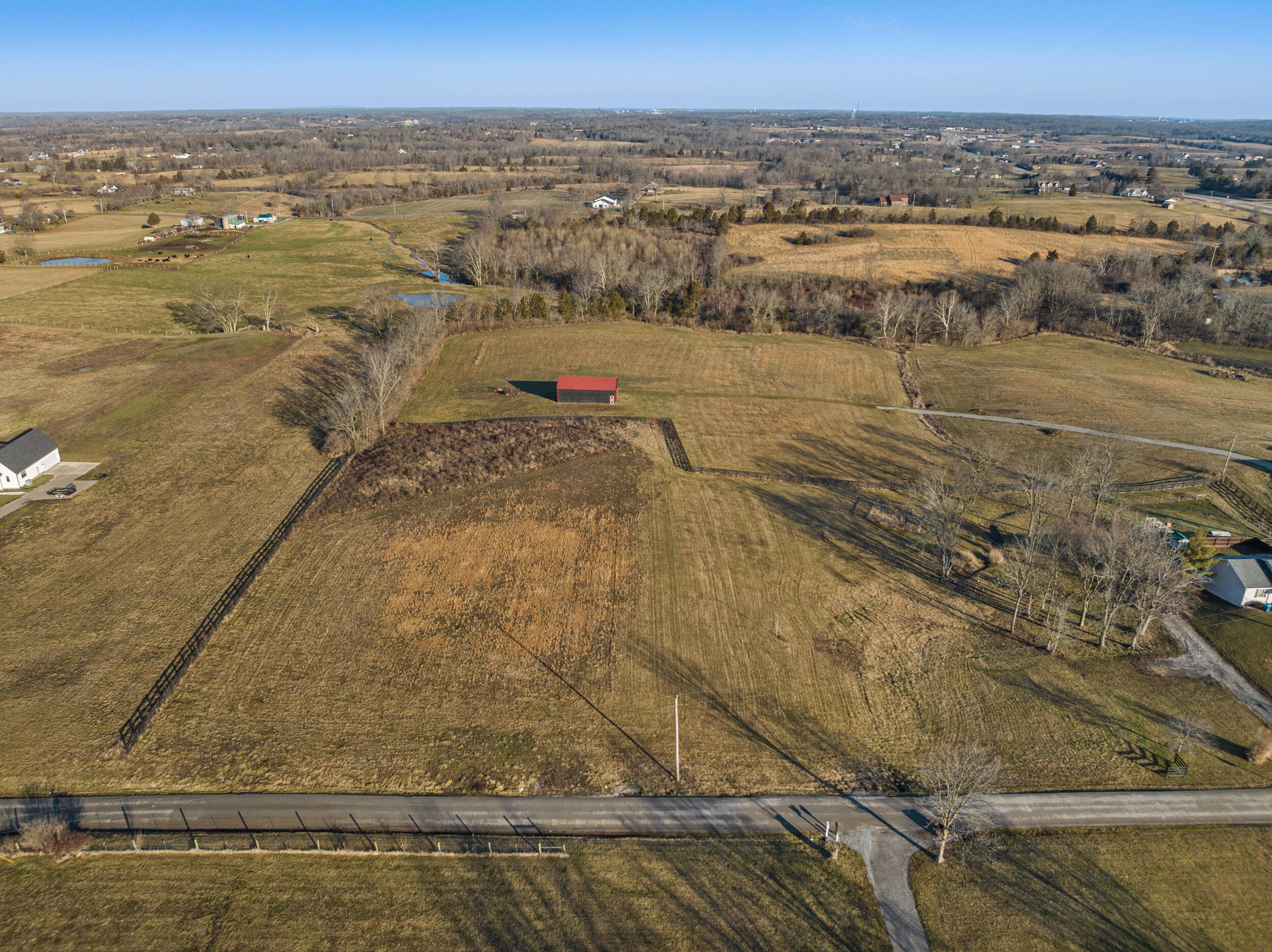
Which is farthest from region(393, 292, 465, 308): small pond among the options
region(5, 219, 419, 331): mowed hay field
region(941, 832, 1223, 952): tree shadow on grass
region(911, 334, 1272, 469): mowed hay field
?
region(941, 832, 1223, 952): tree shadow on grass

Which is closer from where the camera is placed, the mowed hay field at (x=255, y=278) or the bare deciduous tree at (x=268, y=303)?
the mowed hay field at (x=255, y=278)

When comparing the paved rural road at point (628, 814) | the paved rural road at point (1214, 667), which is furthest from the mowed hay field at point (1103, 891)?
the paved rural road at point (1214, 667)

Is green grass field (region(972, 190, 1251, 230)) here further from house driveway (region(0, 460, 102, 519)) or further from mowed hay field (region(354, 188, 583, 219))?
house driveway (region(0, 460, 102, 519))

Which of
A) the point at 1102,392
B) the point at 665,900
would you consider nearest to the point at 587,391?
the point at 665,900

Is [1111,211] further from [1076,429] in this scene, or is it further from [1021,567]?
[1021,567]

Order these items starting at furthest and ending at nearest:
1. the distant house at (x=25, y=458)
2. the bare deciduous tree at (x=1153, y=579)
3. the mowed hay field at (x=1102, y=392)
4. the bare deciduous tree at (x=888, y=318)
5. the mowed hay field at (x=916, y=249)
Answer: the mowed hay field at (x=916, y=249) → the bare deciduous tree at (x=888, y=318) → the mowed hay field at (x=1102, y=392) → the distant house at (x=25, y=458) → the bare deciduous tree at (x=1153, y=579)

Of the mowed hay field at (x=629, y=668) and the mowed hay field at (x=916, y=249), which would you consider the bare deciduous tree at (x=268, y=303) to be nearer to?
the mowed hay field at (x=629, y=668)
